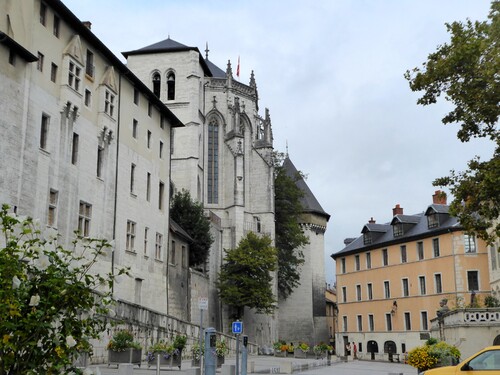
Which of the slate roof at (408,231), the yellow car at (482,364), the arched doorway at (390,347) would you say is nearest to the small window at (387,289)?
the slate roof at (408,231)

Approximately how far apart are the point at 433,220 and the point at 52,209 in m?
32.9

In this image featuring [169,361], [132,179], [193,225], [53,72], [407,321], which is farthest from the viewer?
[407,321]

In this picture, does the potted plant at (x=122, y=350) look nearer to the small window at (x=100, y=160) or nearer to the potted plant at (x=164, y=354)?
the potted plant at (x=164, y=354)

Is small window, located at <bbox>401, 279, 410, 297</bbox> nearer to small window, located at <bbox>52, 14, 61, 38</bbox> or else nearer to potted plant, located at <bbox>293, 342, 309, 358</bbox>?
potted plant, located at <bbox>293, 342, 309, 358</bbox>

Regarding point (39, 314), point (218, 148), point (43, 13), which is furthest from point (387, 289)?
point (39, 314)

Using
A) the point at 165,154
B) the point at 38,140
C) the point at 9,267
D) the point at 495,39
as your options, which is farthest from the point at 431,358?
the point at 165,154

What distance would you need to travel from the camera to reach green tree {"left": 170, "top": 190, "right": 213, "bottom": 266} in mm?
46344

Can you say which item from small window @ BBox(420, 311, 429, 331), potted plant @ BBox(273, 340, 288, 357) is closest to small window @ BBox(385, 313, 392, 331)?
small window @ BBox(420, 311, 429, 331)

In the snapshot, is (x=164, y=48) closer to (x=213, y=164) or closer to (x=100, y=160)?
(x=213, y=164)

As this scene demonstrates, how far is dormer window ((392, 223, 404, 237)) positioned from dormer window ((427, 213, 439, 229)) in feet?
11.2

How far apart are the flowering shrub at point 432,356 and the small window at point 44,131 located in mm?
16586

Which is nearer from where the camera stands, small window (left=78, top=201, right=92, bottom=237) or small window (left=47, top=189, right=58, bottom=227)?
small window (left=47, top=189, right=58, bottom=227)

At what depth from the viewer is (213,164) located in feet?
197

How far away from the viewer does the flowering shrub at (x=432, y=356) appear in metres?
17.6
